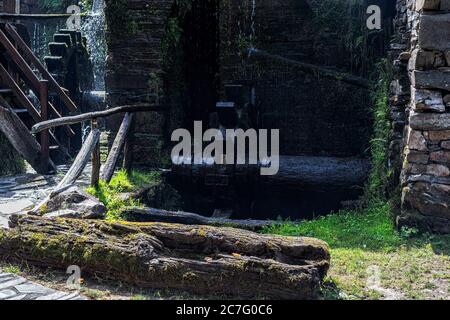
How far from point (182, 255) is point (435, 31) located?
3.26 meters

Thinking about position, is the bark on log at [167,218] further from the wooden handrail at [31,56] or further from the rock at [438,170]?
the wooden handrail at [31,56]

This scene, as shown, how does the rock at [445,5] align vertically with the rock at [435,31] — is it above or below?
above

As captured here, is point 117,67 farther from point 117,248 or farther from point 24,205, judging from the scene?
point 117,248

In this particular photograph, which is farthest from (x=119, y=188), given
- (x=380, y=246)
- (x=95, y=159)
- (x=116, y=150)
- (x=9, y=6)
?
(x=9, y=6)

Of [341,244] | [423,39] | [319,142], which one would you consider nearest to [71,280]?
[341,244]

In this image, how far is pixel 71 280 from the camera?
4242 millimetres

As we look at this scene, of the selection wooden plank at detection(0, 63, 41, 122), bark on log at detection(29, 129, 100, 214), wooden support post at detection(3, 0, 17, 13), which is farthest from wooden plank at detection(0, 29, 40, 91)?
bark on log at detection(29, 129, 100, 214)

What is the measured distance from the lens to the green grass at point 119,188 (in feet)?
20.6

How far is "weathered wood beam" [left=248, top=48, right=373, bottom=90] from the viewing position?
8.01 m

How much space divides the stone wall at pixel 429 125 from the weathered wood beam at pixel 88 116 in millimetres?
3677

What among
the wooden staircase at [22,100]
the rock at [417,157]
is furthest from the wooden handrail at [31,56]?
the rock at [417,157]

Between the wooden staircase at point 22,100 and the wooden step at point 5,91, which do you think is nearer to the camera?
the wooden staircase at point 22,100

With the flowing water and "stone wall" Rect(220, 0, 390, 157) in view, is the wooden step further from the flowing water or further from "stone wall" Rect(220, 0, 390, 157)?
the flowing water

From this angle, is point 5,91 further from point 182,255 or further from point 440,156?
point 440,156
